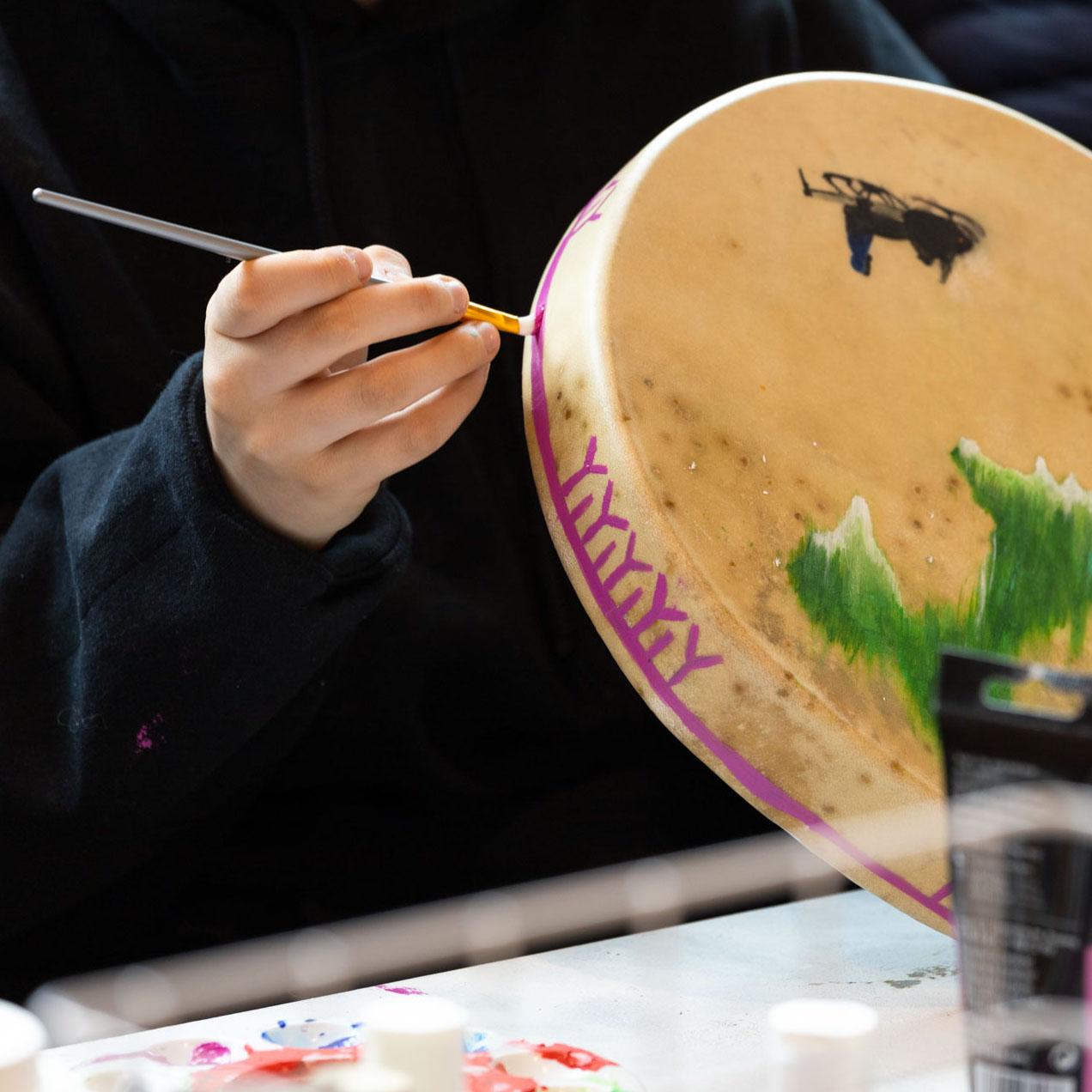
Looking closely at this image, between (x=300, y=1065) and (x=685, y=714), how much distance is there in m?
0.21

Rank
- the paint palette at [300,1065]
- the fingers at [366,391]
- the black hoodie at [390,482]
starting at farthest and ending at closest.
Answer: the black hoodie at [390,482] < the fingers at [366,391] < the paint palette at [300,1065]

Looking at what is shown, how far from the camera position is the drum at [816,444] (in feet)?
1.88

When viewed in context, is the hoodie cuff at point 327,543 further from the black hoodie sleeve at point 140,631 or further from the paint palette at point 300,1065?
the paint palette at point 300,1065

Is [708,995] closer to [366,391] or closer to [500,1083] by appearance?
[500,1083]

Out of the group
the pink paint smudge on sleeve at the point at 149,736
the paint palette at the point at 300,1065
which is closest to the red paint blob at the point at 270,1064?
the paint palette at the point at 300,1065

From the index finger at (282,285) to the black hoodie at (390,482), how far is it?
0.21 m

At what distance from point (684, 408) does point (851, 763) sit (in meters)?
0.17

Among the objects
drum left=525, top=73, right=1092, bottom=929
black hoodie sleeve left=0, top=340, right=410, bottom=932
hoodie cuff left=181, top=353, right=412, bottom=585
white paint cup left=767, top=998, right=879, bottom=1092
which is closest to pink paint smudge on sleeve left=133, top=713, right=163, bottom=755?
black hoodie sleeve left=0, top=340, right=410, bottom=932

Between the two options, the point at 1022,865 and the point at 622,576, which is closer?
the point at 1022,865

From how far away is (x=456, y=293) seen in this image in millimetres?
574

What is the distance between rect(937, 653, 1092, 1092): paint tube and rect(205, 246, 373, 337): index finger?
11.4 inches

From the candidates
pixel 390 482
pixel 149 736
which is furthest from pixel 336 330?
pixel 390 482

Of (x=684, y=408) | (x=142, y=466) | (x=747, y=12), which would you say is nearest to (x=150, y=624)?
(x=142, y=466)

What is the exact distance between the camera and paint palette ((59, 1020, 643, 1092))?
1.51ft
